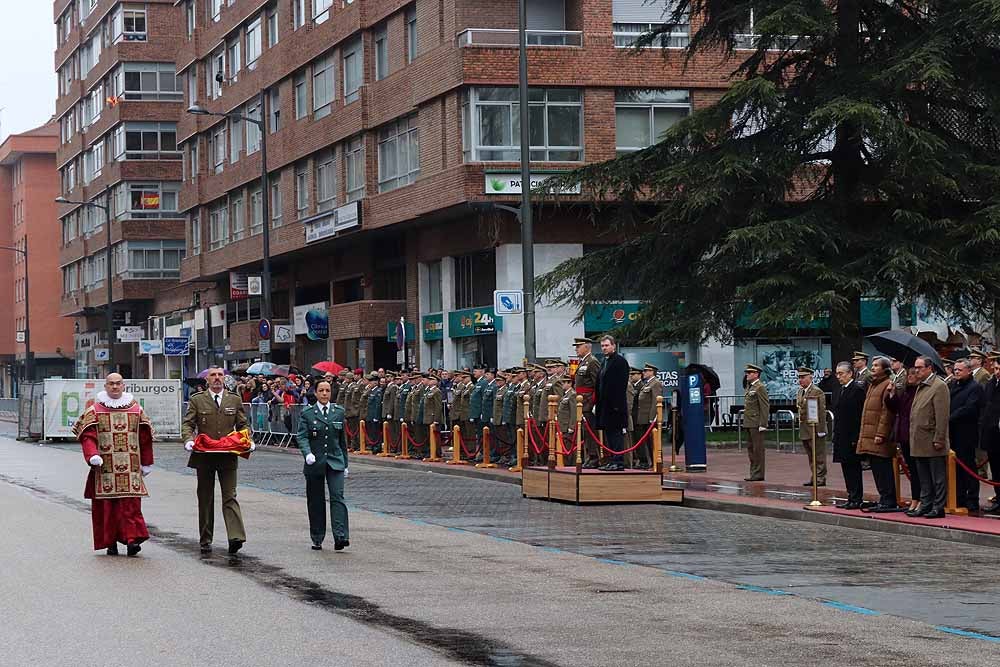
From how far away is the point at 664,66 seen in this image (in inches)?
1647

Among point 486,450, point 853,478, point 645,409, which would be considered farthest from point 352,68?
point 853,478

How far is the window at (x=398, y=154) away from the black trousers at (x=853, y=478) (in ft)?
90.0

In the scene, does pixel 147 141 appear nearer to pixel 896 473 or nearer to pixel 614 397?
pixel 614 397

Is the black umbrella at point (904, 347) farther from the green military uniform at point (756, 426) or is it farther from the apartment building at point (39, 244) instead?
the apartment building at point (39, 244)

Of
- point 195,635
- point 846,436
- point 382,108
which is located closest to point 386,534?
point 846,436

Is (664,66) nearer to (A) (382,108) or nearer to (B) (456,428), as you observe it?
(A) (382,108)

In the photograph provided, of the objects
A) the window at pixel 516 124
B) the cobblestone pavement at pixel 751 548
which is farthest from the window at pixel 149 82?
the cobblestone pavement at pixel 751 548

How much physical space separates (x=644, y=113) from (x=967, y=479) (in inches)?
998

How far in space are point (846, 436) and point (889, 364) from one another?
110 cm

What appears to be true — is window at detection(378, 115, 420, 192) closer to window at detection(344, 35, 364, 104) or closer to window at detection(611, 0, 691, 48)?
window at detection(344, 35, 364, 104)

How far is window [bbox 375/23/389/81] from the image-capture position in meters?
47.8

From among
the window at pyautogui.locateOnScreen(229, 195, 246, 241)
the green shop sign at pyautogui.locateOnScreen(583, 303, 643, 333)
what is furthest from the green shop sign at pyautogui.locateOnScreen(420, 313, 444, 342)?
the window at pyautogui.locateOnScreen(229, 195, 246, 241)

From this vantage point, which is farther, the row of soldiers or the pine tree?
the pine tree

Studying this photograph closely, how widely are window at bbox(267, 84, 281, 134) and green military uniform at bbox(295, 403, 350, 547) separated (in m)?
43.2
